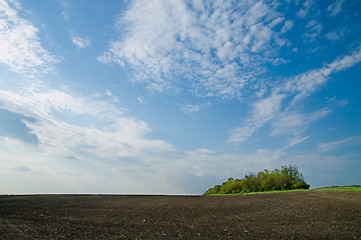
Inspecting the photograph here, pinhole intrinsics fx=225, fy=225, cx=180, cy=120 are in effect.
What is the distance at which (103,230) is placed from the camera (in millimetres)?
16375

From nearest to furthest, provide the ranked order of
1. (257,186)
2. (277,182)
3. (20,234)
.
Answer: (20,234), (277,182), (257,186)

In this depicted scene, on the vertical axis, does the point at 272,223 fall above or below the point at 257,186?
below

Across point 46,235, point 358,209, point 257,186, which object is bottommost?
point 46,235

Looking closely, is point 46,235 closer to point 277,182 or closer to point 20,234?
point 20,234

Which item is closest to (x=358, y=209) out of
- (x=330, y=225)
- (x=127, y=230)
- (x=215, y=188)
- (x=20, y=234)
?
(x=330, y=225)

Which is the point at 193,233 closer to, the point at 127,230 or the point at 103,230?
the point at 127,230

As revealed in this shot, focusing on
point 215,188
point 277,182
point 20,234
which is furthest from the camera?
point 215,188

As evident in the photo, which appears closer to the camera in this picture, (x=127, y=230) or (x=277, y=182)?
(x=127, y=230)

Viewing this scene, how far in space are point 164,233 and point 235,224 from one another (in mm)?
6480

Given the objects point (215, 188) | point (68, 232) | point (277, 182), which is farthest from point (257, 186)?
point (68, 232)

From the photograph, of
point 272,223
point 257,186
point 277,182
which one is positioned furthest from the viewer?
point 257,186

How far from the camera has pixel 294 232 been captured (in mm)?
15609

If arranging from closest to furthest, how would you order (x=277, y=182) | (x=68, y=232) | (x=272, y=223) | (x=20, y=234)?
(x=20, y=234) < (x=68, y=232) < (x=272, y=223) < (x=277, y=182)

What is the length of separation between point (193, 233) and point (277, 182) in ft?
182
